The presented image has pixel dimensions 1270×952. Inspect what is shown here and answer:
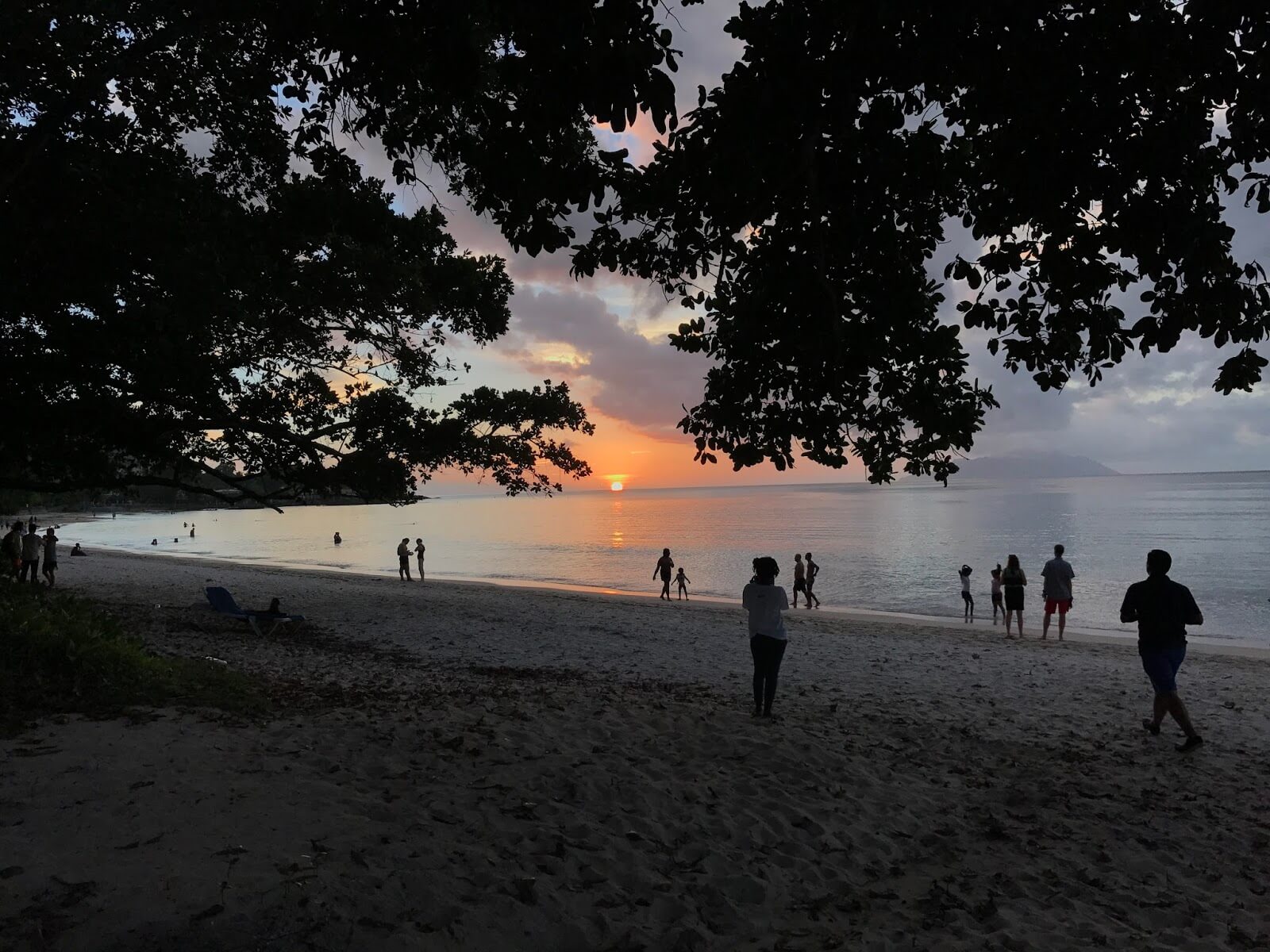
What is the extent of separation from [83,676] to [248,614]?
7.30 meters

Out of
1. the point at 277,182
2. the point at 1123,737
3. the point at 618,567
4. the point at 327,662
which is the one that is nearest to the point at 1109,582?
the point at 618,567

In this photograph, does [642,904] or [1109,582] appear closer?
[642,904]

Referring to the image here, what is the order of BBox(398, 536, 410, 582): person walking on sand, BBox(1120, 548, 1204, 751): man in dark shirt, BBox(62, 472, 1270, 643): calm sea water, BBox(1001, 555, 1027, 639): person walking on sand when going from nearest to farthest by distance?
1. BBox(1120, 548, 1204, 751): man in dark shirt
2. BBox(1001, 555, 1027, 639): person walking on sand
3. BBox(62, 472, 1270, 643): calm sea water
4. BBox(398, 536, 410, 582): person walking on sand

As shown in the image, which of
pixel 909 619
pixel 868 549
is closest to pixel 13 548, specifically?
pixel 909 619

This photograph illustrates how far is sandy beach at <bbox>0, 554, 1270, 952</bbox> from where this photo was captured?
11.7ft

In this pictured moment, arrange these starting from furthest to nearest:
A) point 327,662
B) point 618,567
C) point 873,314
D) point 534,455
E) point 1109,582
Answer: point 618,567
point 1109,582
point 534,455
point 327,662
point 873,314

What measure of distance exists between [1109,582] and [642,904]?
37510mm

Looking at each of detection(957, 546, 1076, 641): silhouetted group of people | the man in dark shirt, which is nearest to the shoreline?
detection(957, 546, 1076, 641): silhouetted group of people

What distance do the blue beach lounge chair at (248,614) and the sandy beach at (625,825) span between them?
4.87 metres

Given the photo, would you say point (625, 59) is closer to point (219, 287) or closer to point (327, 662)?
point (219, 287)

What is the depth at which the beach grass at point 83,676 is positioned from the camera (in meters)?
6.07

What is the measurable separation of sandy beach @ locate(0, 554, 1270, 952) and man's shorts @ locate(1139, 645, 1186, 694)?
0.73 meters

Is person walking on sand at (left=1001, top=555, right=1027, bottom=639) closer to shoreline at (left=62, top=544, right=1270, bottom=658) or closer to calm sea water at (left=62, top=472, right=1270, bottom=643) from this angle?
shoreline at (left=62, top=544, right=1270, bottom=658)

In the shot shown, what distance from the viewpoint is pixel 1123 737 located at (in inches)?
308
